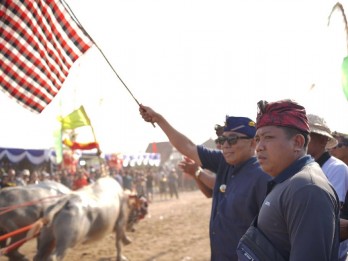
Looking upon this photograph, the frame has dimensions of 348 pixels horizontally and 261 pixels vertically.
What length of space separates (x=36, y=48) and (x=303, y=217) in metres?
3.37

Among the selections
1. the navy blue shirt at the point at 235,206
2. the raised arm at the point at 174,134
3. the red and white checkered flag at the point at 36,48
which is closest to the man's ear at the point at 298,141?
the navy blue shirt at the point at 235,206

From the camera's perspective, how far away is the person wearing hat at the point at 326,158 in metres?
3.12

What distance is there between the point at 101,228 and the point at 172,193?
1936 centimetres

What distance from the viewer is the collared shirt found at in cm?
158

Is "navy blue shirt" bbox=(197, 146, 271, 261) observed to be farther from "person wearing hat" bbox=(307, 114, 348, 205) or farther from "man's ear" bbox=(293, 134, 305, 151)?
"man's ear" bbox=(293, 134, 305, 151)

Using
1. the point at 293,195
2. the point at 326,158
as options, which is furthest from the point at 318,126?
the point at 293,195

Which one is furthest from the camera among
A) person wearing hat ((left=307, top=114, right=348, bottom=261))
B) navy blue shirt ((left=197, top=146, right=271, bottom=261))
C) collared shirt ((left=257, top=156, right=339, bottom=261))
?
person wearing hat ((left=307, top=114, right=348, bottom=261))

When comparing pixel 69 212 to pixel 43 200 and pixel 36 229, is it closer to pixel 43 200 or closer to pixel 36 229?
pixel 36 229

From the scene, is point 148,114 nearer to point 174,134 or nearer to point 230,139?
point 174,134

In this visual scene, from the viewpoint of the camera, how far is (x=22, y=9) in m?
3.90

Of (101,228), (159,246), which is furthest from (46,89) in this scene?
(159,246)

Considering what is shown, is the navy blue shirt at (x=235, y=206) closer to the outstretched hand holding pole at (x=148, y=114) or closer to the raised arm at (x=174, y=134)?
the raised arm at (x=174, y=134)

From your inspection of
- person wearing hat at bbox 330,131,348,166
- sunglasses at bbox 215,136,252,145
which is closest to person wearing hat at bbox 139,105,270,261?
sunglasses at bbox 215,136,252,145

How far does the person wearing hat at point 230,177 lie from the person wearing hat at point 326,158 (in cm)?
50
